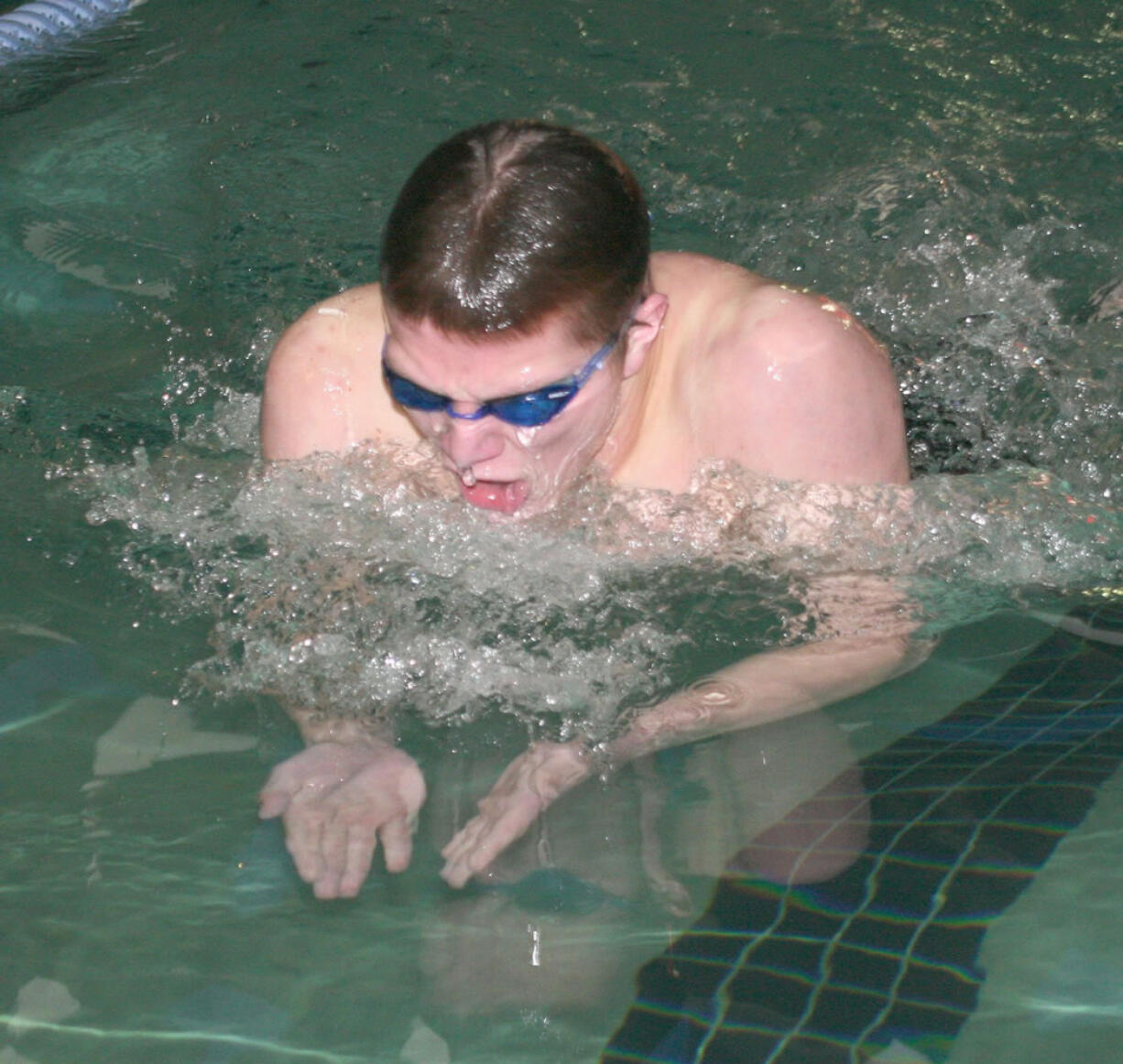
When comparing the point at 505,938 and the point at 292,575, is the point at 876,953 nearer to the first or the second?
the point at 505,938

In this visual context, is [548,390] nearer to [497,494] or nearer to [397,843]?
[497,494]

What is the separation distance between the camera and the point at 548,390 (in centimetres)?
246

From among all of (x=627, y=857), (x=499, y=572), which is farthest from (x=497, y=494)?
(x=627, y=857)

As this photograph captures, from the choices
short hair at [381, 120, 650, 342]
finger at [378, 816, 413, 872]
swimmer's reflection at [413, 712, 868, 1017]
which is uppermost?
short hair at [381, 120, 650, 342]

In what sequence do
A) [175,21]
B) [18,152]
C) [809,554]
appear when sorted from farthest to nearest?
[175,21] → [18,152] → [809,554]

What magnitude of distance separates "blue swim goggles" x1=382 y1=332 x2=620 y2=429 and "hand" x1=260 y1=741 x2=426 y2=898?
1.97 ft

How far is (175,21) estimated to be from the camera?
19.7 feet

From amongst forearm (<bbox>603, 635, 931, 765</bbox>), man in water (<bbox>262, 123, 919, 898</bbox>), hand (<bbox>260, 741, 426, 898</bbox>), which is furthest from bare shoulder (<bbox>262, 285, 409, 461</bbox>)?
forearm (<bbox>603, 635, 931, 765</bbox>)

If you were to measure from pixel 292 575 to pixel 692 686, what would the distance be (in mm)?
872

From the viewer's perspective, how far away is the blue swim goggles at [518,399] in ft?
8.02

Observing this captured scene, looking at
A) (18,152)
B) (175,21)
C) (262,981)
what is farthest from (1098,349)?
(175,21)

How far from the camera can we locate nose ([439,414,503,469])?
2.47 meters

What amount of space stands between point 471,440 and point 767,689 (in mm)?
694

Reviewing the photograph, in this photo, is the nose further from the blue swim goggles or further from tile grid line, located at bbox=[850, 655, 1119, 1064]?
tile grid line, located at bbox=[850, 655, 1119, 1064]
